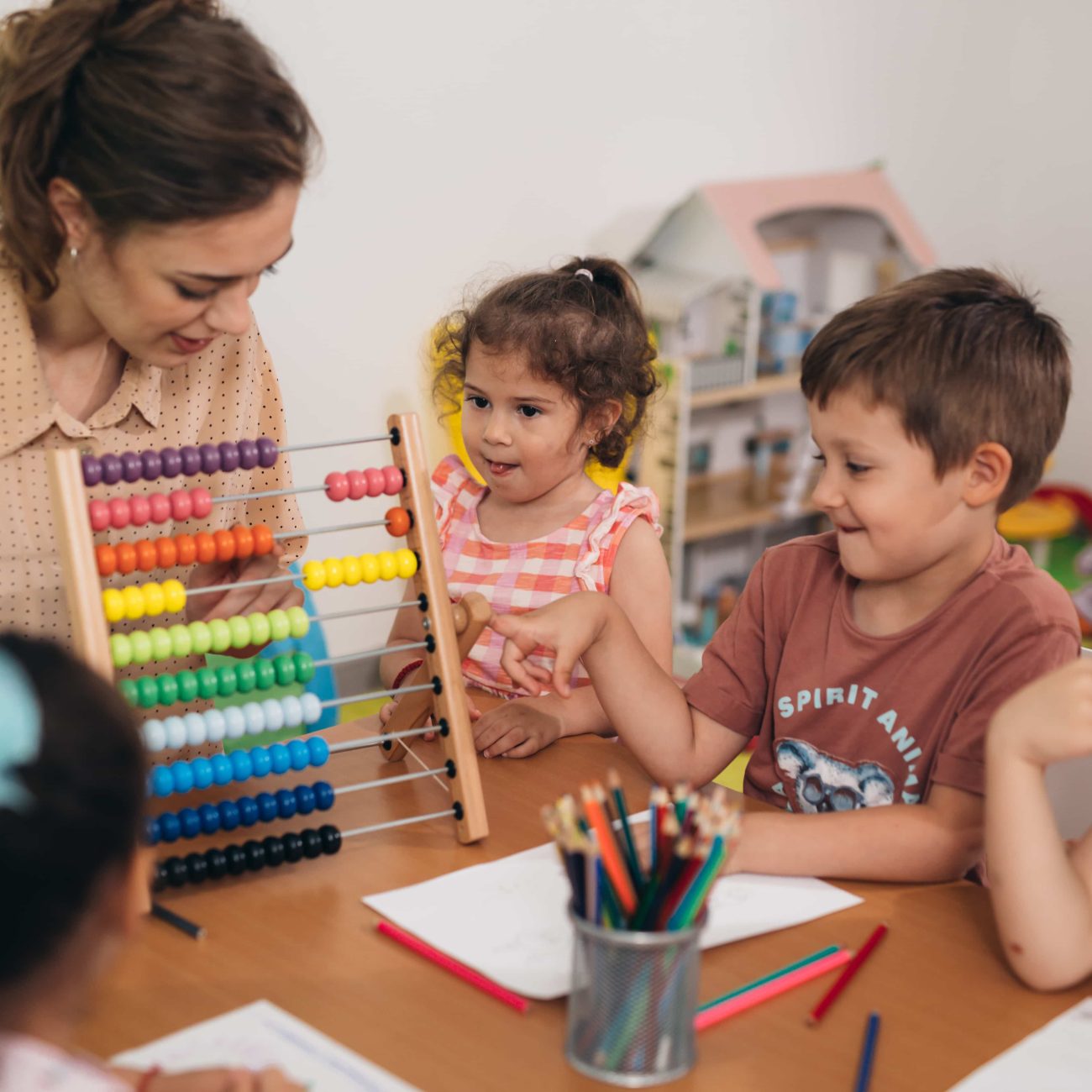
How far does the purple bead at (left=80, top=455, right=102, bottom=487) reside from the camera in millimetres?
1264

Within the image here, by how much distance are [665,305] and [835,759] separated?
274cm

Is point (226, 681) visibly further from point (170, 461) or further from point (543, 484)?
point (543, 484)

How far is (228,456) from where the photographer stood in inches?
55.2

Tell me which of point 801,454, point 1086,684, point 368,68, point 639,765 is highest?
point 368,68

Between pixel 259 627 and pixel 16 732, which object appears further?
pixel 259 627

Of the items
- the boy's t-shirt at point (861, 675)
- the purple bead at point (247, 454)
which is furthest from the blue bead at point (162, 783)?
the boy's t-shirt at point (861, 675)

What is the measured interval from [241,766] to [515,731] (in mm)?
350

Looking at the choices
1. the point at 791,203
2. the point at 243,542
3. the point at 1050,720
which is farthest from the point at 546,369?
the point at 791,203

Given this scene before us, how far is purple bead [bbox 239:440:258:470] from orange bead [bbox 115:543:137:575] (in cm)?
15

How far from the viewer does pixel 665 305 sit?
405 centimetres

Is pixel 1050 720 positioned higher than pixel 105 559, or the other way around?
pixel 105 559

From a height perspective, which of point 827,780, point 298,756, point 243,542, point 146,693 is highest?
point 243,542

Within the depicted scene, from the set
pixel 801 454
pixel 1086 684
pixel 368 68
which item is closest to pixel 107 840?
pixel 1086 684

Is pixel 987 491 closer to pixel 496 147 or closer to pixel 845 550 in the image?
pixel 845 550
